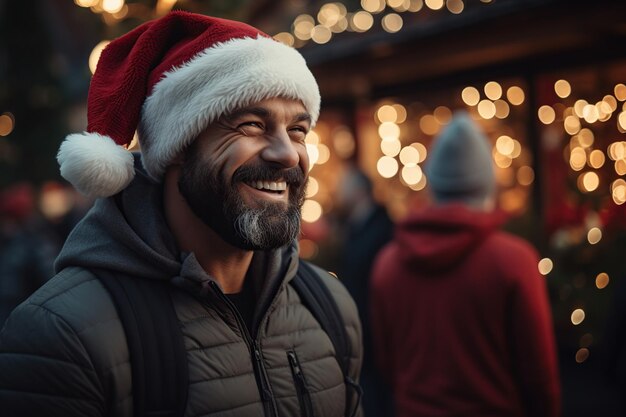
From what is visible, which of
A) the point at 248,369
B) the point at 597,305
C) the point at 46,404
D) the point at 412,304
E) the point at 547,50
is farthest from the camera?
the point at 547,50

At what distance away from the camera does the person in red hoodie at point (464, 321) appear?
12.9 feet

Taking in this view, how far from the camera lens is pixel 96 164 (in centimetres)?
242

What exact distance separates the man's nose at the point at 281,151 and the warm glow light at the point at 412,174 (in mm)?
A: 7786

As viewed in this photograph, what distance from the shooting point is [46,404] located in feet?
6.88

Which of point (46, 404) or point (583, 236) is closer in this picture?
point (46, 404)

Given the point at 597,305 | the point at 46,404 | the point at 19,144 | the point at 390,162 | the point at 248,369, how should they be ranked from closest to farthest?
the point at 46,404, the point at 248,369, the point at 597,305, the point at 390,162, the point at 19,144

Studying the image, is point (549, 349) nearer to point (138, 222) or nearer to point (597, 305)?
point (138, 222)

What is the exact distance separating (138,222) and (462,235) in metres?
2.09

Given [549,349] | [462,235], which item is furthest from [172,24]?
[549,349]

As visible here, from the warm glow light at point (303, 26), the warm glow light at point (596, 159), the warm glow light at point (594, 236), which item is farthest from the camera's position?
the warm glow light at point (303, 26)

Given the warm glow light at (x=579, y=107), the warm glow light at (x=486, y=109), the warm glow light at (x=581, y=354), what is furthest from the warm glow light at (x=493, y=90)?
the warm glow light at (x=581, y=354)

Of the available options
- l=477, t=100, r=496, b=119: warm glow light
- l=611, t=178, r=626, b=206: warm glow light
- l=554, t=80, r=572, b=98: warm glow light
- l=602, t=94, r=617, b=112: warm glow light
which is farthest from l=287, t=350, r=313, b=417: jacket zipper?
l=477, t=100, r=496, b=119: warm glow light

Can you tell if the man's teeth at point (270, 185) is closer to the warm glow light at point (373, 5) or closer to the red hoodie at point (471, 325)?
the red hoodie at point (471, 325)

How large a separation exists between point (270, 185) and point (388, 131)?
8289 mm
